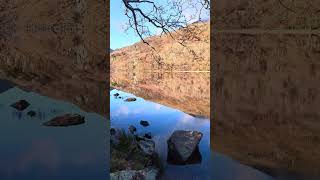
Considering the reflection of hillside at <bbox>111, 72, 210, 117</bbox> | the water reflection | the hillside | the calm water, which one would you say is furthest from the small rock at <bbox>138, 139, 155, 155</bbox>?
the hillside

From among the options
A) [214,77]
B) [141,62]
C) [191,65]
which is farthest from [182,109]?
[214,77]

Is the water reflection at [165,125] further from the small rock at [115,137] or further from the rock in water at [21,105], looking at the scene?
the rock in water at [21,105]

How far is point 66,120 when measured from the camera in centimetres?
305

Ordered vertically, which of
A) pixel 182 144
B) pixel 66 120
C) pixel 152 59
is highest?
pixel 152 59

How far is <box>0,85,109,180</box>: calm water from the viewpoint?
302cm

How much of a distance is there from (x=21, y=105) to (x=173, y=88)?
44.4ft

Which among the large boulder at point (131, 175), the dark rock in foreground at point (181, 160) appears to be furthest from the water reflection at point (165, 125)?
the large boulder at point (131, 175)

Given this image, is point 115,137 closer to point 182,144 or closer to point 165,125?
point 182,144

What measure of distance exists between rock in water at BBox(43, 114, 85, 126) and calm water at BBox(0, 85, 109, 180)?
0.10 feet

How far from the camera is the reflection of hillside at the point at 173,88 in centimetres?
1338

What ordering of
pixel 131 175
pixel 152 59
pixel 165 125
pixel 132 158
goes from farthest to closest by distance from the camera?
1. pixel 152 59
2. pixel 165 125
3. pixel 132 158
4. pixel 131 175

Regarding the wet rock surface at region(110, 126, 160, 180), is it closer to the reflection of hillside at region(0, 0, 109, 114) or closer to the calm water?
the calm water

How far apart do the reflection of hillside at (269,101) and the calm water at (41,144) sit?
97 centimetres

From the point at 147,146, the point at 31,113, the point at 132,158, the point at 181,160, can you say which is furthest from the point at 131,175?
the point at 31,113
